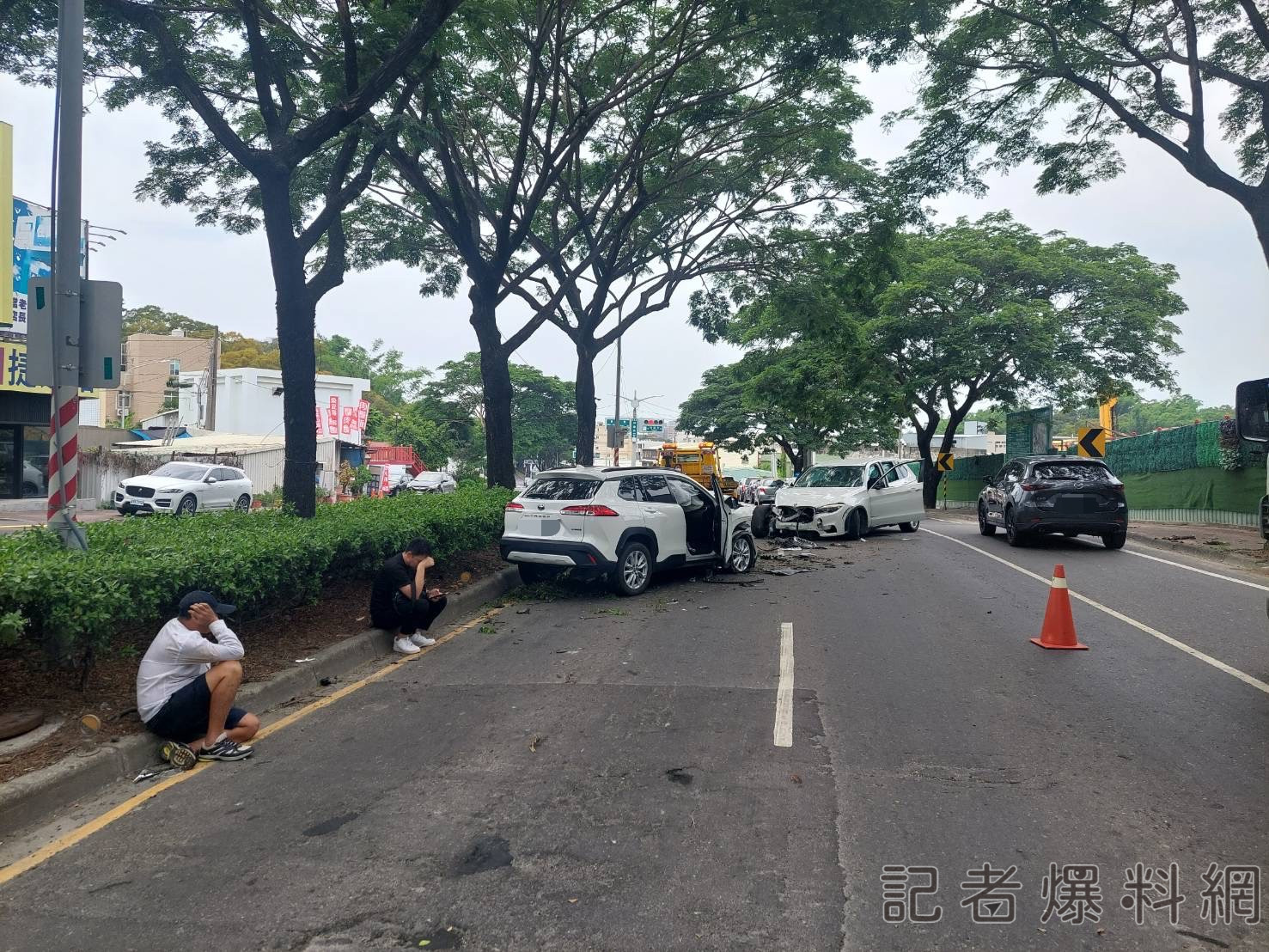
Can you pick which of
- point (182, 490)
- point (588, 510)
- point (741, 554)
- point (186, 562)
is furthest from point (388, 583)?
point (182, 490)

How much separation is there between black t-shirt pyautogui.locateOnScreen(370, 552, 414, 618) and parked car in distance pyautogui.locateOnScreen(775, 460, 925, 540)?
11.8m

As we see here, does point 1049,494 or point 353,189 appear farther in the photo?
point 1049,494

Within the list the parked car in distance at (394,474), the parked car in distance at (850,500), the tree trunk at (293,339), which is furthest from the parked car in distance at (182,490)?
the parked car in distance at (850,500)

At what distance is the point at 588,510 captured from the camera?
10.6 m

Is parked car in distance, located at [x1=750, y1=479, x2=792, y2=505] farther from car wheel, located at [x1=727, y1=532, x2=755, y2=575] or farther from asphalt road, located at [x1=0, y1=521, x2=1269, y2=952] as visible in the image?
asphalt road, located at [x1=0, y1=521, x2=1269, y2=952]

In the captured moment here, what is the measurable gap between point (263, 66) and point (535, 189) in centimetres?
517

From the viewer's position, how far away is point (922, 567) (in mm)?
13789

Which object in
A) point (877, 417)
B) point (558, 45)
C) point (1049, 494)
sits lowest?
point (1049, 494)

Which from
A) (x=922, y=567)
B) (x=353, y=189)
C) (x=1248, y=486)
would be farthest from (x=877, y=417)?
(x=353, y=189)

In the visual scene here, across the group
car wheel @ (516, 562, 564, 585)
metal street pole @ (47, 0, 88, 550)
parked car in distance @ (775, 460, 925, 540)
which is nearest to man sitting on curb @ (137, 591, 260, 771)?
metal street pole @ (47, 0, 88, 550)

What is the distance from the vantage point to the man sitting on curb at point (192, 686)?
17.0 ft

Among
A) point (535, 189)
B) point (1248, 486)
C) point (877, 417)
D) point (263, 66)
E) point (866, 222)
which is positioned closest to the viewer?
point (263, 66)

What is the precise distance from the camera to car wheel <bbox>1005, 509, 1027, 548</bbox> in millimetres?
16047

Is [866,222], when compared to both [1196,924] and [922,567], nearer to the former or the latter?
[922,567]
